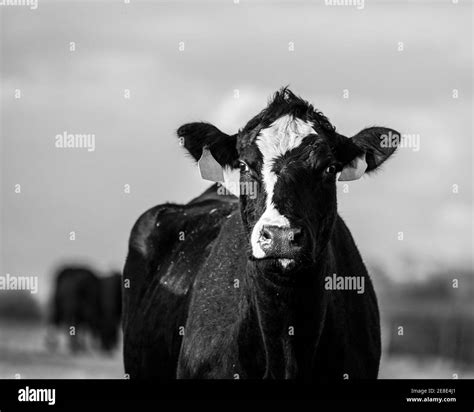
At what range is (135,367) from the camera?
13.1m

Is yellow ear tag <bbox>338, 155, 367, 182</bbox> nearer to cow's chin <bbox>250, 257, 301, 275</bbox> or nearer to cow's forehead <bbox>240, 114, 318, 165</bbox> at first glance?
cow's forehead <bbox>240, 114, 318, 165</bbox>

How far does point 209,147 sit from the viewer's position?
10.3 m

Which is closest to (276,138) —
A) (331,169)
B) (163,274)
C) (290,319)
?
(331,169)

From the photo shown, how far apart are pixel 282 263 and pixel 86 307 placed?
34.0 meters

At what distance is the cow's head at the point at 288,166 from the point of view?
9.15 meters

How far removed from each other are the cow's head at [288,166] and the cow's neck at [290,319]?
32 centimetres

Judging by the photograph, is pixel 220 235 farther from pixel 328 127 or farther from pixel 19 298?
pixel 19 298

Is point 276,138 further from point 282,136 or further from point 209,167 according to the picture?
point 209,167

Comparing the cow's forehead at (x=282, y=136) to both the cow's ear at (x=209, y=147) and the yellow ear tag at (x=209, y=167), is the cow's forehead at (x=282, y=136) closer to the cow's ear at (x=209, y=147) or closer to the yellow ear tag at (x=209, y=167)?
the cow's ear at (x=209, y=147)

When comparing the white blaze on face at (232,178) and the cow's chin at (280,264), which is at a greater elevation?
the white blaze on face at (232,178)

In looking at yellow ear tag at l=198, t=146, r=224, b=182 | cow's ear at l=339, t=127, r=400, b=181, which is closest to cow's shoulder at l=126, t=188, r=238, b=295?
yellow ear tag at l=198, t=146, r=224, b=182

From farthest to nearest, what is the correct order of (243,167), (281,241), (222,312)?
1. (222,312)
2. (243,167)
3. (281,241)

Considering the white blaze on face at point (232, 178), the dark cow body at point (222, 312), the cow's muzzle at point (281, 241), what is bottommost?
the dark cow body at point (222, 312)

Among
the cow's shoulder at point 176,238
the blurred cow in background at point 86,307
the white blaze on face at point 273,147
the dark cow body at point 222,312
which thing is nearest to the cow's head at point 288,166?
the white blaze on face at point 273,147
